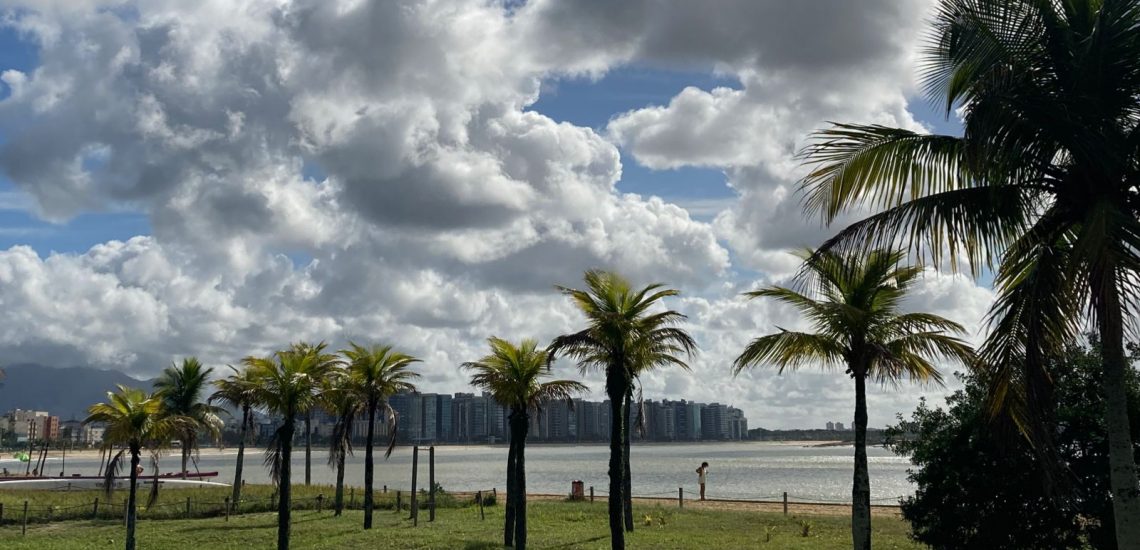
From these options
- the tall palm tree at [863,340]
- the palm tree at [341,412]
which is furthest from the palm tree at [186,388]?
the tall palm tree at [863,340]

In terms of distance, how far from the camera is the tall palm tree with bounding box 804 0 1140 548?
8.14 meters

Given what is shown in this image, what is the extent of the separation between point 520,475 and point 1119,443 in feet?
60.0

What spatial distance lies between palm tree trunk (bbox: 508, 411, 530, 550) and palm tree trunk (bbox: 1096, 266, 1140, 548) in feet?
55.8

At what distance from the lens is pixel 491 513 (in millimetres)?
38281

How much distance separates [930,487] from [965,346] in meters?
2.69

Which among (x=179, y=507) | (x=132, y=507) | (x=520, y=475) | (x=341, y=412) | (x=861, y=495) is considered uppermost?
(x=341, y=412)

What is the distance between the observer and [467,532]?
3078 centimetres

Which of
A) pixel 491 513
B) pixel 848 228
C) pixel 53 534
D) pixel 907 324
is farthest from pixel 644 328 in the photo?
pixel 53 534

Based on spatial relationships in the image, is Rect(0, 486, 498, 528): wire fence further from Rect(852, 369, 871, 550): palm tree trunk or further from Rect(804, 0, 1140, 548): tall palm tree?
Rect(804, 0, 1140, 548): tall palm tree

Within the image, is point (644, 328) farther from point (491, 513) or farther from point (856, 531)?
point (491, 513)

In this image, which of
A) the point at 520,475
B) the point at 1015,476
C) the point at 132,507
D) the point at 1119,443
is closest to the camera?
the point at 1119,443

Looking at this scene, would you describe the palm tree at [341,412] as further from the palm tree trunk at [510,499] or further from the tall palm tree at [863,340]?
the tall palm tree at [863,340]

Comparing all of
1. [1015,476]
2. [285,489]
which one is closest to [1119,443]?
[1015,476]

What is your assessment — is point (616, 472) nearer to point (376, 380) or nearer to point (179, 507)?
point (376, 380)
